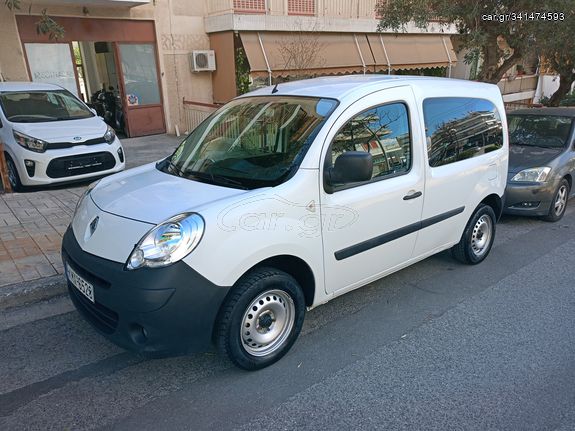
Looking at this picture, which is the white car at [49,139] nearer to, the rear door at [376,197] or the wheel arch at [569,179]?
the rear door at [376,197]

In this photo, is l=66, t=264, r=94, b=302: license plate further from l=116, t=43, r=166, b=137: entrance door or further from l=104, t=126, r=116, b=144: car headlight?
l=116, t=43, r=166, b=137: entrance door

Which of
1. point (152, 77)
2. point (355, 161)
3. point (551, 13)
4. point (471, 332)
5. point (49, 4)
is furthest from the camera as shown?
point (152, 77)

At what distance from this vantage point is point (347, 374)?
282 centimetres

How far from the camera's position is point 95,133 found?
721cm

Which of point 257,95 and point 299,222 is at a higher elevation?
point 257,95

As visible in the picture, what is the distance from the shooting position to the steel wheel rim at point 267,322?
9.04 feet

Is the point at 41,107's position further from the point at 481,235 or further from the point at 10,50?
the point at 481,235

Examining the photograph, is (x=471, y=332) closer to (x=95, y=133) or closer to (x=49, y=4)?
(x=95, y=133)

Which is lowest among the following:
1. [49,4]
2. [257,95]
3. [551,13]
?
[257,95]

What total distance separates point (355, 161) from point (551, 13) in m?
6.24

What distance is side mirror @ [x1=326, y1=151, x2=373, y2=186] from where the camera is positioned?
109 inches

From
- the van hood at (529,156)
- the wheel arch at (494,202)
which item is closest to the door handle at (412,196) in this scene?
the wheel arch at (494,202)

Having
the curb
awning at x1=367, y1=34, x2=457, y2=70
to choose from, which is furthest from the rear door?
awning at x1=367, y1=34, x2=457, y2=70

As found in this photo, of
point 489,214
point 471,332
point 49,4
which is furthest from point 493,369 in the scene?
point 49,4
